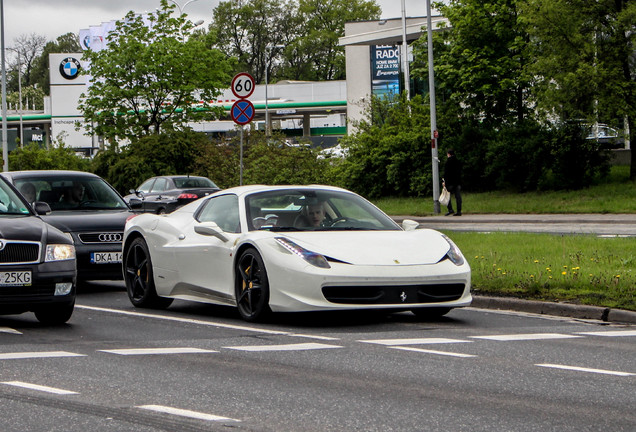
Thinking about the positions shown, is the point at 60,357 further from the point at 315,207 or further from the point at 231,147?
the point at 231,147

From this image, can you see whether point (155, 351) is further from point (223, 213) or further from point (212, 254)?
point (223, 213)

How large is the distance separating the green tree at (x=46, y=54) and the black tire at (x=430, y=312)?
152 metres

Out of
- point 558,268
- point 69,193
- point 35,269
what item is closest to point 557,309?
point 558,268

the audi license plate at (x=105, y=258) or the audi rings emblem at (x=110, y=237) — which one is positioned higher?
the audi rings emblem at (x=110, y=237)

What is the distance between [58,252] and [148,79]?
34.9 metres

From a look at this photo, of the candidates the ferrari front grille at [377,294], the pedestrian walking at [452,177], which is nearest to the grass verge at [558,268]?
the ferrari front grille at [377,294]

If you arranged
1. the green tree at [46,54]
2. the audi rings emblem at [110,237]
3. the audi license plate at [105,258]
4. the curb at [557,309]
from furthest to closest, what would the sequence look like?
the green tree at [46,54] < the audi rings emblem at [110,237] < the audi license plate at [105,258] < the curb at [557,309]

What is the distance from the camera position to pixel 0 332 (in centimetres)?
959

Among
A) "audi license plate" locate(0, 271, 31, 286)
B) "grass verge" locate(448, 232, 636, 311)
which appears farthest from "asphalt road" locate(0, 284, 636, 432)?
"grass verge" locate(448, 232, 636, 311)

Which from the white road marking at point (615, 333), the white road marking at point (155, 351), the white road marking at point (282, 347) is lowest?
the white road marking at point (615, 333)

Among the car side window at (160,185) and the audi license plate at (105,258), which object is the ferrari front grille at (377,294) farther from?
the car side window at (160,185)

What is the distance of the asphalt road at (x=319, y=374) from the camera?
223 inches

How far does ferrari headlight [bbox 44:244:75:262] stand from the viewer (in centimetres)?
985

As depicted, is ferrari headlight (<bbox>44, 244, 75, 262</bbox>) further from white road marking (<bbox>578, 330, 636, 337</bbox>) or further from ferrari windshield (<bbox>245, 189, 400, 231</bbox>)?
white road marking (<bbox>578, 330, 636, 337</bbox>)
